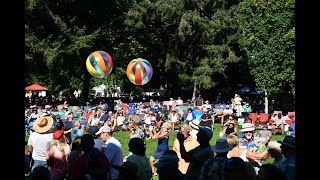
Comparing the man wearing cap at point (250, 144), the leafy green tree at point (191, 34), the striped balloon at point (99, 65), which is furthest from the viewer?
the leafy green tree at point (191, 34)

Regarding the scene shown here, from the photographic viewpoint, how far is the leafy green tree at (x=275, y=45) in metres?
22.9

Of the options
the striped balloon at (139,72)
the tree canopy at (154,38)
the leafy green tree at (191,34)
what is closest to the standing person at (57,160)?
the striped balloon at (139,72)

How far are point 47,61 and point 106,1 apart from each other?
364 inches

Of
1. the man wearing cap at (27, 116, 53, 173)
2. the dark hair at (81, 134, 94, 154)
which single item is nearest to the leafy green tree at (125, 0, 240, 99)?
the man wearing cap at (27, 116, 53, 173)

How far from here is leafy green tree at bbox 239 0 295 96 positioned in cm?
2288

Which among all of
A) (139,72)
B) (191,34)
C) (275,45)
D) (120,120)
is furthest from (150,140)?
(191,34)

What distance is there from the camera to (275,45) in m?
23.6

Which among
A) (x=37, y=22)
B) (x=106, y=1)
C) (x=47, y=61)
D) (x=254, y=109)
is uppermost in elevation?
(x=106, y=1)

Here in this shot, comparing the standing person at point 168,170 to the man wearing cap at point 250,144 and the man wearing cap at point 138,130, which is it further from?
the man wearing cap at point 138,130

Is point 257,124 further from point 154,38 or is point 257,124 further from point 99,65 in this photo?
point 154,38
